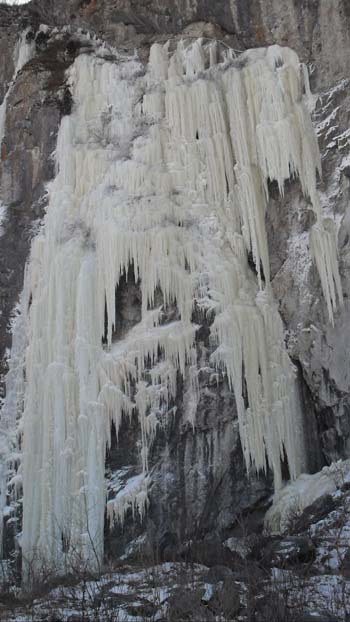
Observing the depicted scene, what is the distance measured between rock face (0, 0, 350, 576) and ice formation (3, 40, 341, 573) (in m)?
0.31

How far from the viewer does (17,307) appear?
16422mm

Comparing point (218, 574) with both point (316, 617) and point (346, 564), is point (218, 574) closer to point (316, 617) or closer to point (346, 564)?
point (346, 564)

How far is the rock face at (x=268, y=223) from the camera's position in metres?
14.3

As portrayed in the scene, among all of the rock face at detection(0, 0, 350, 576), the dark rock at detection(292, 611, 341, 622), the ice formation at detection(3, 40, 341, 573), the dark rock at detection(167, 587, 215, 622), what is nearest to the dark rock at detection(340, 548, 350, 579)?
the dark rock at detection(292, 611, 341, 622)

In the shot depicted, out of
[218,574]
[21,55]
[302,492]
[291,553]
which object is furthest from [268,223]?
[218,574]

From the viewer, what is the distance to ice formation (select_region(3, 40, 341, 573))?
14.5 m

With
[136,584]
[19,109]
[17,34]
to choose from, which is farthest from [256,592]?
[17,34]

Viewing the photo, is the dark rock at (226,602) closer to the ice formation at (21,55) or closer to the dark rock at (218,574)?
the dark rock at (218,574)

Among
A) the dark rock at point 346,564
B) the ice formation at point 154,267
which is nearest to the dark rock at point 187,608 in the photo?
the dark rock at point 346,564

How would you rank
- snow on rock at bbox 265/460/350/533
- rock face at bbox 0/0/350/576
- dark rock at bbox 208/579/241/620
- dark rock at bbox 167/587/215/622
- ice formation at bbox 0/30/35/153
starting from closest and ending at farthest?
1. dark rock at bbox 167/587/215/622
2. dark rock at bbox 208/579/241/620
3. snow on rock at bbox 265/460/350/533
4. rock face at bbox 0/0/350/576
5. ice formation at bbox 0/30/35/153

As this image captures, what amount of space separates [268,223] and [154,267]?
2.57m

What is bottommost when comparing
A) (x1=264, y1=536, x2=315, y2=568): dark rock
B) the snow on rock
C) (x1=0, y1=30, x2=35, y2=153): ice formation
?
(x1=264, y1=536, x2=315, y2=568): dark rock

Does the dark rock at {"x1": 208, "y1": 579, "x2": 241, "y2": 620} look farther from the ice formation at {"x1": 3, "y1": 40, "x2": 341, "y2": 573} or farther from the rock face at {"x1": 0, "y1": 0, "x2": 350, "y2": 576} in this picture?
the ice formation at {"x1": 3, "y1": 40, "x2": 341, "y2": 573}

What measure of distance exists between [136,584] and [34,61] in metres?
13.0
